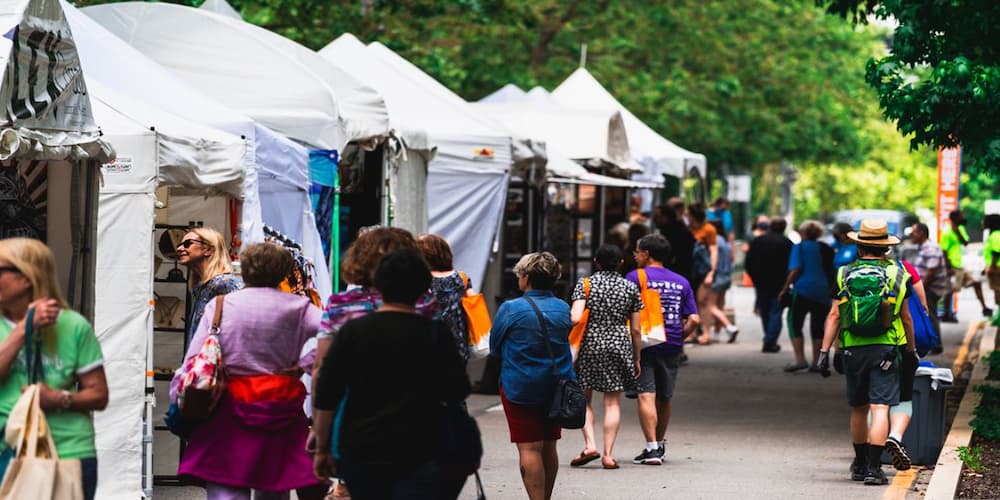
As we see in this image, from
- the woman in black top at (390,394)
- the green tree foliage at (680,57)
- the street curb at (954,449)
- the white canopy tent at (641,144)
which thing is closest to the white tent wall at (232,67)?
the street curb at (954,449)

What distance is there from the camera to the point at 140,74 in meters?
10.6

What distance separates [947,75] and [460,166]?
5.03m

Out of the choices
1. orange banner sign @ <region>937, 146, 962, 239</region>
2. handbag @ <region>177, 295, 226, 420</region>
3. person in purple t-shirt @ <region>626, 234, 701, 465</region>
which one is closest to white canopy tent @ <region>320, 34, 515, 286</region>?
person in purple t-shirt @ <region>626, 234, 701, 465</region>

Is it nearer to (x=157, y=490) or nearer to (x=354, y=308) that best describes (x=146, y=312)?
(x=157, y=490)

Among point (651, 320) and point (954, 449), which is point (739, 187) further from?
point (651, 320)

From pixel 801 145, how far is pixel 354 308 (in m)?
34.9

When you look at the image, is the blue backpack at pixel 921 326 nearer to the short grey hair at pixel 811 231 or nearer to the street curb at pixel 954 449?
the street curb at pixel 954 449

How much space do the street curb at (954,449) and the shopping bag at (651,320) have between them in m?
2.00

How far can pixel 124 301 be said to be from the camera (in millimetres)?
9344

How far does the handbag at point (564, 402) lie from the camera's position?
8.94 metres

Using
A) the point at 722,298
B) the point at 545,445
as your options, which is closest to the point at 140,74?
the point at 545,445

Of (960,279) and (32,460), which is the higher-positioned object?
(32,460)

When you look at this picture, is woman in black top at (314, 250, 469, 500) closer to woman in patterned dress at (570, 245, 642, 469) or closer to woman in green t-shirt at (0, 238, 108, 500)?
woman in green t-shirt at (0, 238, 108, 500)

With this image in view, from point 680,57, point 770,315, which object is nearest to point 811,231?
point 770,315
